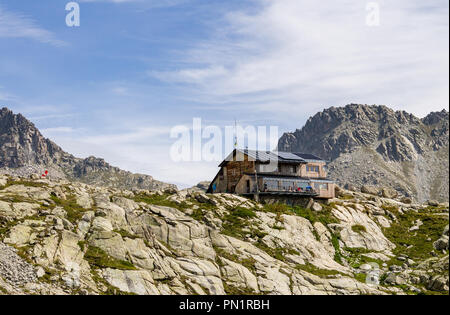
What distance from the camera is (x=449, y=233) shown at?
7994cm

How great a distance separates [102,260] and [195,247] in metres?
12.6

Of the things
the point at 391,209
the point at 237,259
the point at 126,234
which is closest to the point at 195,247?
the point at 237,259

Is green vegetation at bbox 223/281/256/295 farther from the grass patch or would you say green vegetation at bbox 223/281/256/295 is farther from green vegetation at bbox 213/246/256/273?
the grass patch

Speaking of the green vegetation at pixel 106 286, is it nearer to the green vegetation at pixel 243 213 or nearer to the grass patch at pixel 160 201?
the grass patch at pixel 160 201

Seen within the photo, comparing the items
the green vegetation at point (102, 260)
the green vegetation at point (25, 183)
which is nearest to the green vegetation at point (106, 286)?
the green vegetation at point (102, 260)

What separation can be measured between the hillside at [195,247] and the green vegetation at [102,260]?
0.11m

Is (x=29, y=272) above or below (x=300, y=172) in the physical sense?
below

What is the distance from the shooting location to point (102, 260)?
1918 inches
